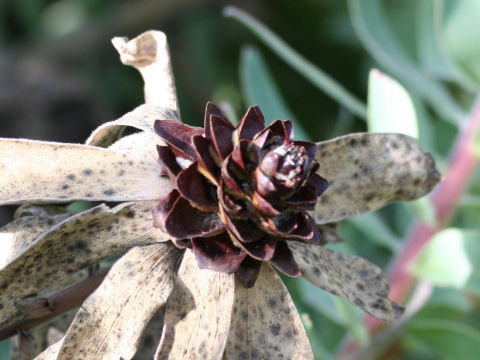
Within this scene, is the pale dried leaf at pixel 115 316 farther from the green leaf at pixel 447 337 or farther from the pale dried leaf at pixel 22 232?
the green leaf at pixel 447 337

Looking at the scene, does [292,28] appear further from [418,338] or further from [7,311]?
[7,311]

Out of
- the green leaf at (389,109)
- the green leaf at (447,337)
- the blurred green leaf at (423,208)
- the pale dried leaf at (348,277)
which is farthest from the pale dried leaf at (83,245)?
the green leaf at (447,337)

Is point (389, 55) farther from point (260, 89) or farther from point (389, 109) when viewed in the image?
point (389, 109)

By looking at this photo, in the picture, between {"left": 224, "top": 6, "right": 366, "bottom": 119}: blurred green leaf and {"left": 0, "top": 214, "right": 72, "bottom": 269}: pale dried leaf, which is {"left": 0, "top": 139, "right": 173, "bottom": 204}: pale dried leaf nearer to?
{"left": 0, "top": 214, "right": 72, "bottom": 269}: pale dried leaf

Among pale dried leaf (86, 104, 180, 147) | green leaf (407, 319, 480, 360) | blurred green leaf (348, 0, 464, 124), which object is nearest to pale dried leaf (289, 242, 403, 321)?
pale dried leaf (86, 104, 180, 147)

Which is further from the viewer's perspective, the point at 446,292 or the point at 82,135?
the point at 82,135

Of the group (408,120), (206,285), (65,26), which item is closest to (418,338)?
(408,120)

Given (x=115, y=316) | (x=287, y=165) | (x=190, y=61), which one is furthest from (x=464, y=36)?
(x=190, y=61)
